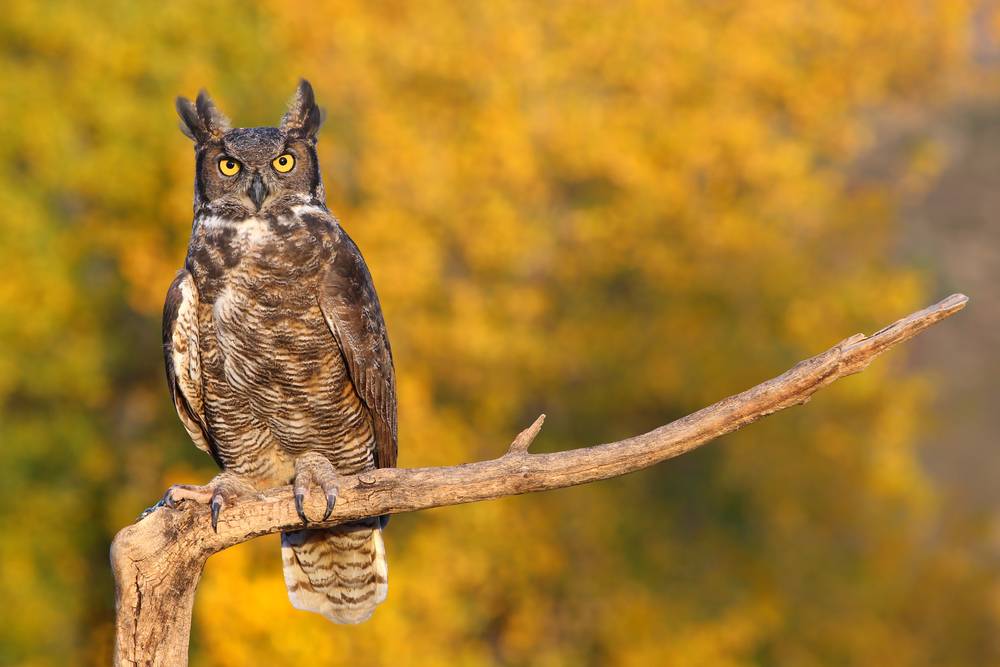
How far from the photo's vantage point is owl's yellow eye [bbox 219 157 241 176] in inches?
185

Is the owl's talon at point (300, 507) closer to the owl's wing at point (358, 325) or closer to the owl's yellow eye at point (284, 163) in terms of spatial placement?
the owl's wing at point (358, 325)

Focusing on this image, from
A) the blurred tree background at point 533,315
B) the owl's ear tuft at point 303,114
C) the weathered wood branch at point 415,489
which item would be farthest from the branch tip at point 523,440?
the blurred tree background at point 533,315

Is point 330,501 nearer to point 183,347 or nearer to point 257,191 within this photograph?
point 183,347

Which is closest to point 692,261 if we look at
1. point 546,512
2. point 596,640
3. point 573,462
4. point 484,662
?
point 546,512

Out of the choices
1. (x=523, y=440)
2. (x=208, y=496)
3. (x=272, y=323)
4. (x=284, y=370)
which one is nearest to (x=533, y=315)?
(x=284, y=370)

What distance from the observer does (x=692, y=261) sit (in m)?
18.7

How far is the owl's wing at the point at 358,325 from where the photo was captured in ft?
15.4

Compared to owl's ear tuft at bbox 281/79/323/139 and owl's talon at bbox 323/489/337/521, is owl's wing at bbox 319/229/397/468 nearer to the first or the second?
owl's ear tuft at bbox 281/79/323/139

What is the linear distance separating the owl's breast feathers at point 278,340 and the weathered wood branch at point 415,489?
1.95 feet

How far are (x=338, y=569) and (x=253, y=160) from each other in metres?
1.91

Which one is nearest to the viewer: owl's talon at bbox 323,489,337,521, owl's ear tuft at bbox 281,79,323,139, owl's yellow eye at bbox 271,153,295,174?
owl's talon at bbox 323,489,337,521

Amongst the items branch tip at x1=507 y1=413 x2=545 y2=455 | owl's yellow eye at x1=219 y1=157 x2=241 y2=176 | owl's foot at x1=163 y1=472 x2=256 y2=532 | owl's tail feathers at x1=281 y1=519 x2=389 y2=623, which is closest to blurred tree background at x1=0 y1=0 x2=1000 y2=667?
owl's tail feathers at x1=281 y1=519 x2=389 y2=623

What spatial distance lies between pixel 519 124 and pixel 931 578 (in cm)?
904

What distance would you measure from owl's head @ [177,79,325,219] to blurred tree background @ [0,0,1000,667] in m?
8.64
